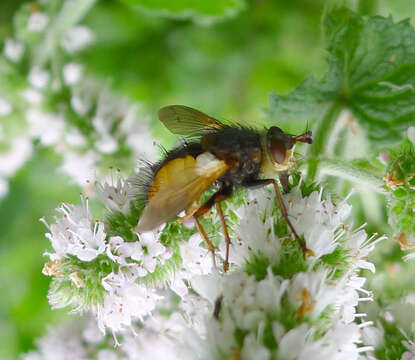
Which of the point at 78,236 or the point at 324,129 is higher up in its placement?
the point at 324,129

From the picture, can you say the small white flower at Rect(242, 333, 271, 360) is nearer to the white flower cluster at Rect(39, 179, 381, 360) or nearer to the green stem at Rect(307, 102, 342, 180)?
the white flower cluster at Rect(39, 179, 381, 360)

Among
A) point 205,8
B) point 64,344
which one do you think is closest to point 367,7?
point 205,8

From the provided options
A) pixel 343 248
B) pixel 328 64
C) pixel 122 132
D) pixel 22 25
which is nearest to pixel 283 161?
pixel 343 248

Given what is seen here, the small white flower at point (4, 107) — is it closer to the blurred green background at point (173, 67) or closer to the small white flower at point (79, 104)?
the small white flower at point (79, 104)

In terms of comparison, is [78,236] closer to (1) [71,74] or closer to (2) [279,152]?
(2) [279,152]

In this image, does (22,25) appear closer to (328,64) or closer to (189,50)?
(189,50)

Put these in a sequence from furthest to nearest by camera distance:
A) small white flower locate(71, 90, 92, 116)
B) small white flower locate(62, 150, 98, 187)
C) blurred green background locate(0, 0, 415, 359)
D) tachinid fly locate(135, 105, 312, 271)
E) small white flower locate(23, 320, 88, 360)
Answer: blurred green background locate(0, 0, 415, 359)
small white flower locate(71, 90, 92, 116)
small white flower locate(62, 150, 98, 187)
small white flower locate(23, 320, 88, 360)
tachinid fly locate(135, 105, 312, 271)

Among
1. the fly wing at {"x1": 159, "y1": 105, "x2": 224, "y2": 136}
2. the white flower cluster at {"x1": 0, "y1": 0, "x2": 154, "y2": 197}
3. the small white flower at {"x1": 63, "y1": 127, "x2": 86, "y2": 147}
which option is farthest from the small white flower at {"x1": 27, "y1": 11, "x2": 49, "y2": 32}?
the fly wing at {"x1": 159, "y1": 105, "x2": 224, "y2": 136}
